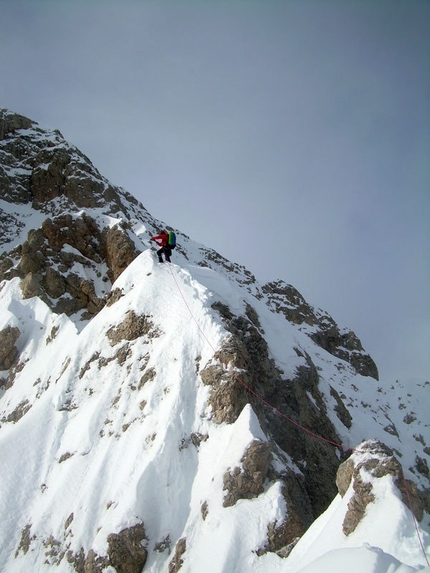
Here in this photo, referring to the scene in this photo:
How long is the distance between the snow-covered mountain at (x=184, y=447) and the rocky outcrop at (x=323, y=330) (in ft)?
104

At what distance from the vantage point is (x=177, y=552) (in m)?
13.2

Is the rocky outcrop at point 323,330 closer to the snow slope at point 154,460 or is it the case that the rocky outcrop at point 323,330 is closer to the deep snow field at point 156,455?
the deep snow field at point 156,455

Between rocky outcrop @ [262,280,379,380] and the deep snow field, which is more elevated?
rocky outcrop @ [262,280,379,380]

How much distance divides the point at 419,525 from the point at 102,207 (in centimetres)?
5506

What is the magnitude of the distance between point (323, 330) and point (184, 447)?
190 ft

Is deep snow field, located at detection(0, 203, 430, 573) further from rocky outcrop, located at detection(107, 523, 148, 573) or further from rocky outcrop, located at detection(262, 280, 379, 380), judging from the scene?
rocky outcrop, located at detection(262, 280, 379, 380)

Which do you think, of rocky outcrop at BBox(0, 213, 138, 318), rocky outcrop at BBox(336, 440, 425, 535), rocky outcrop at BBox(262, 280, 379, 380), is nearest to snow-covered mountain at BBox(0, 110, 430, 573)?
rocky outcrop at BBox(336, 440, 425, 535)

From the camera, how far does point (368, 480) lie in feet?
36.1

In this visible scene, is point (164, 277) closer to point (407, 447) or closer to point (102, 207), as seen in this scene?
point (407, 447)

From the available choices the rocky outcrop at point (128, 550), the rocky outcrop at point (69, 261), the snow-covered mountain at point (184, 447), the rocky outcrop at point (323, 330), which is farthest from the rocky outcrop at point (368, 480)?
the rocky outcrop at point (323, 330)

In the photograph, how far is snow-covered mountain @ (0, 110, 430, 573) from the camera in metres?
11.4

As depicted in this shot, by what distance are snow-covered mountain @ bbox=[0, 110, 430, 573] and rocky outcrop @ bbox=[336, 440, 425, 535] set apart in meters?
0.04

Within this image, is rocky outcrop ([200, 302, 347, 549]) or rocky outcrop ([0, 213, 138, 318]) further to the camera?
rocky outcrop ([0, 213, 138, 318])

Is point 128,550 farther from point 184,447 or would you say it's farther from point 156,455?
point 184,447
